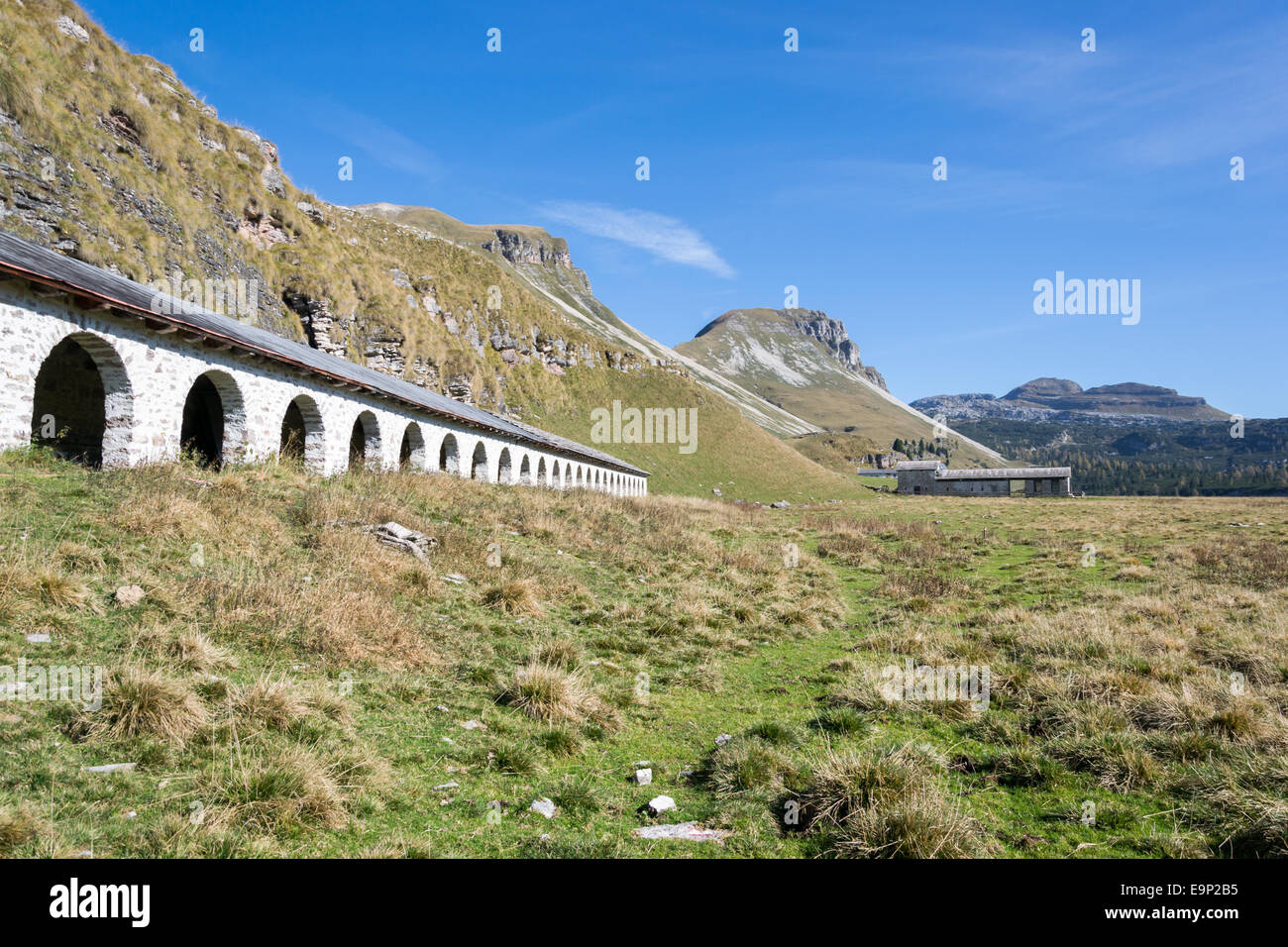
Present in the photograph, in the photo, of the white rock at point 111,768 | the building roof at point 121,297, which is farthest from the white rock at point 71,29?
the white rock at point 111,768

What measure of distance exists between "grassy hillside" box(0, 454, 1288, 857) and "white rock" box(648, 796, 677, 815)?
85 millimetres

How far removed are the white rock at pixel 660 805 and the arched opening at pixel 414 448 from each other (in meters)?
23.1

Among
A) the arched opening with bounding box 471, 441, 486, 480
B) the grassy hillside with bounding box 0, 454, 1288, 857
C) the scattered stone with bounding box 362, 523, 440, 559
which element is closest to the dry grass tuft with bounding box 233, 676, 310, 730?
the grassy hillside with bounding box 0, 454, 1288, 857

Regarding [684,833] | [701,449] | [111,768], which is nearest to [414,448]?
[111,768]

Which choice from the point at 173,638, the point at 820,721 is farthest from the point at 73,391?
the point at 820,721

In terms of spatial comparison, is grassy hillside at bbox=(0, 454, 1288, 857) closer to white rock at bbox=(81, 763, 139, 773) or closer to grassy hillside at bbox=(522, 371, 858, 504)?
white rock at bbox=(81, 763, 139, 773)

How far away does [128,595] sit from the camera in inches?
276

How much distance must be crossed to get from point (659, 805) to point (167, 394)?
1532 cm

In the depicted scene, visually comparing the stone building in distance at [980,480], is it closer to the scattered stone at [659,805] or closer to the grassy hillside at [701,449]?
the grassy hillside at [701,449]

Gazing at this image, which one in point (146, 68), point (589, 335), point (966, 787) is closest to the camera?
point (966, 787)

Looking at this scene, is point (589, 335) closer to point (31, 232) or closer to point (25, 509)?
A: point (31, 232)
